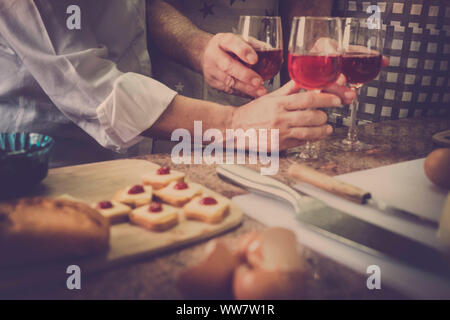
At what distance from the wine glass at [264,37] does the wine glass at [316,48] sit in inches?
3.2

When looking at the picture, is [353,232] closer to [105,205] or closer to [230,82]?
[105,205]

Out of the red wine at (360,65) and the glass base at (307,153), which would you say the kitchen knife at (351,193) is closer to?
the glass base at (307,153)

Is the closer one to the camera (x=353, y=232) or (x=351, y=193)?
(x=353, y=232)

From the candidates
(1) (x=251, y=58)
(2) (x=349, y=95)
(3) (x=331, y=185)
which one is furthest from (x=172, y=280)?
(2) (x=349, y=95)

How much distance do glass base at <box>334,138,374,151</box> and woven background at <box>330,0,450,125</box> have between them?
52 centimetres

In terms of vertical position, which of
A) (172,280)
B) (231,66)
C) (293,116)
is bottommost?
(172,280)

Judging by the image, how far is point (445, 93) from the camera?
167 centimetres

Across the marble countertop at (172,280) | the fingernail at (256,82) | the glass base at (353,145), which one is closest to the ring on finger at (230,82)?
the fingernail at (256,82)

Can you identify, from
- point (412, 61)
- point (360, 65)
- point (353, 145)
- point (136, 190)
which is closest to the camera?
point (136, 190)

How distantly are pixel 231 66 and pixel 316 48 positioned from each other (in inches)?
13.2

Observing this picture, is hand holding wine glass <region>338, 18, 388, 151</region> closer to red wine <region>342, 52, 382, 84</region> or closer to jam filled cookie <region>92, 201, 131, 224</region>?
red wine <region>342, 52, 382, 84</region>

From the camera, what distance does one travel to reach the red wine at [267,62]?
1.13m

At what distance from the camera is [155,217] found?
695mm
